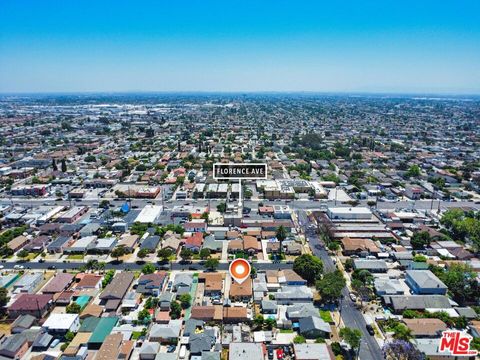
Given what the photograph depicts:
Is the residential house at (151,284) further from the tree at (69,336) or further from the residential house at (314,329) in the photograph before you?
the residential house at (314,329)

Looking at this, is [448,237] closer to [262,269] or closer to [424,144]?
[262,269]

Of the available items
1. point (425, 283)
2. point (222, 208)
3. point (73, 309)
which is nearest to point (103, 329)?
point (73, 309)

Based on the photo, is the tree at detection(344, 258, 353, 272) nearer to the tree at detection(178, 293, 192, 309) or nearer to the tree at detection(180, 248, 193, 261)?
the tree at detection(180, 248, 193, 261)

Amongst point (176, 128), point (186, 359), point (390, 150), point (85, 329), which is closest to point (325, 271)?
point (186, 359)

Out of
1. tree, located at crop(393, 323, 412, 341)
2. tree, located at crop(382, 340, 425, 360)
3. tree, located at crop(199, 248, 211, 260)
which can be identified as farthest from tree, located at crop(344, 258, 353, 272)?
tree, located at crop(199, 248, 211, 260)

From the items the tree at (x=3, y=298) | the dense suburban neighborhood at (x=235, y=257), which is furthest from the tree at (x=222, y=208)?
the tree at (x=3, y=298)

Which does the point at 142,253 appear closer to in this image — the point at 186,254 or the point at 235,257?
the point at 186,254
